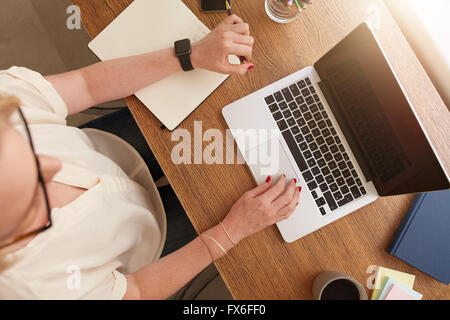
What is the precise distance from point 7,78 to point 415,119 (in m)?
0.87

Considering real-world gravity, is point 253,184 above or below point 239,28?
below

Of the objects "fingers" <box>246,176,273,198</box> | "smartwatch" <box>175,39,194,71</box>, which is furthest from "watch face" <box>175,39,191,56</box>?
"fingers" <box>246,176,273,198</box>

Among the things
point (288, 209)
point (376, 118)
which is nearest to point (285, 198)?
point (288, 209)

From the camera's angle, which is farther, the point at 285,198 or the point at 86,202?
the point at 285,198

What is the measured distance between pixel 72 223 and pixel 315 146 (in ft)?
1.99

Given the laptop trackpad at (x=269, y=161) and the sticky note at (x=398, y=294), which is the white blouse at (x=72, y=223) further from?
the sticky note at (x=398, y=294)

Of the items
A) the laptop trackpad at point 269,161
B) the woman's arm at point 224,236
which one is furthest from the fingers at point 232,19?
the woman's arm at point 224,236

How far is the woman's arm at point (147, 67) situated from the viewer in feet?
2.47

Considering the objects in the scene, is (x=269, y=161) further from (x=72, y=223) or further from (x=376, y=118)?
(x=72, y=223)

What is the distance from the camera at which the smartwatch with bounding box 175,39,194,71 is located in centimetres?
76

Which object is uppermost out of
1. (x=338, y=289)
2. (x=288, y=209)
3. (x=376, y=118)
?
(x=376, y=118)

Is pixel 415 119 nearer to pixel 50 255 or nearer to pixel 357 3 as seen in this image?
pixel 357 3

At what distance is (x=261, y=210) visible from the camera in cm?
75
